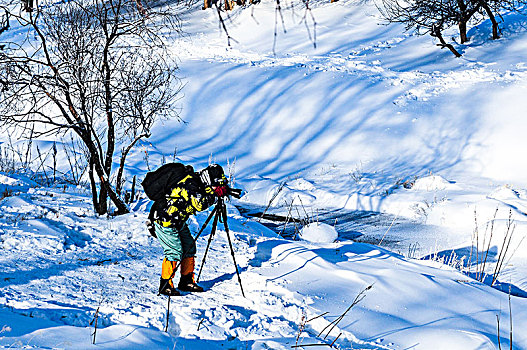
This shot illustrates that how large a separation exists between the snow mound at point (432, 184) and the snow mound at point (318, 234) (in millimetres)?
4434

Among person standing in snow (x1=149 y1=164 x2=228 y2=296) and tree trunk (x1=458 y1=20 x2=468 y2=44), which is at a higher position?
tree trunk (x1=458 y1=20 x2=468 y2=44)

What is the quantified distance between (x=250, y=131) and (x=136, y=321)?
1265cm

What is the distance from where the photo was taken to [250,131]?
1591 centimetres

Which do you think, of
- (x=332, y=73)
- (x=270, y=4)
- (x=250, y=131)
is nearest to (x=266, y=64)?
(x=332, y=73)

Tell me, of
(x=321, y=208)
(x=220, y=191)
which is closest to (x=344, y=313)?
(x=220, y=191)

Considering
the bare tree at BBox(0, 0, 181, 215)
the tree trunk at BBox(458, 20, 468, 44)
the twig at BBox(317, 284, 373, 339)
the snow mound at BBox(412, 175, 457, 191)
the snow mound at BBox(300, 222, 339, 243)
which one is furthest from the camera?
the tree trunk at BBox(458, 20, 468, 44)

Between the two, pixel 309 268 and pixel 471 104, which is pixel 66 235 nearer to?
pixel 309 268

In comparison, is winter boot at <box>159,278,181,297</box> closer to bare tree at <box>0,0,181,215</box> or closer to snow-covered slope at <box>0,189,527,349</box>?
snow-covered slope at <box>0,189,527,349</box>

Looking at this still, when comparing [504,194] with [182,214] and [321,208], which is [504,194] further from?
[182,214]

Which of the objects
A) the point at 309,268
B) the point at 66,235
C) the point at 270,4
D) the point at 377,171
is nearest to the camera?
the point at 309,268

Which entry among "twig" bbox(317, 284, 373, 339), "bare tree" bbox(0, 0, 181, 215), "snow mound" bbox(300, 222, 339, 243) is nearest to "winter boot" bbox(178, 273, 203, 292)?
"twig" bbox(317, 284, 373, 339)

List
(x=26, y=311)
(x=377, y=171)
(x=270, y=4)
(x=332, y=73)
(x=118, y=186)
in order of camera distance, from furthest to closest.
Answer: (x=270, y=4) → (x=332, y=73) → (x=377, y=171) → (x=118, y=186) → (x=26, y=311)

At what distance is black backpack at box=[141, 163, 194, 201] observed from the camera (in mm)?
4181

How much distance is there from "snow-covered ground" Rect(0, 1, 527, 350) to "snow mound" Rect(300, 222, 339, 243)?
0.11 feet
